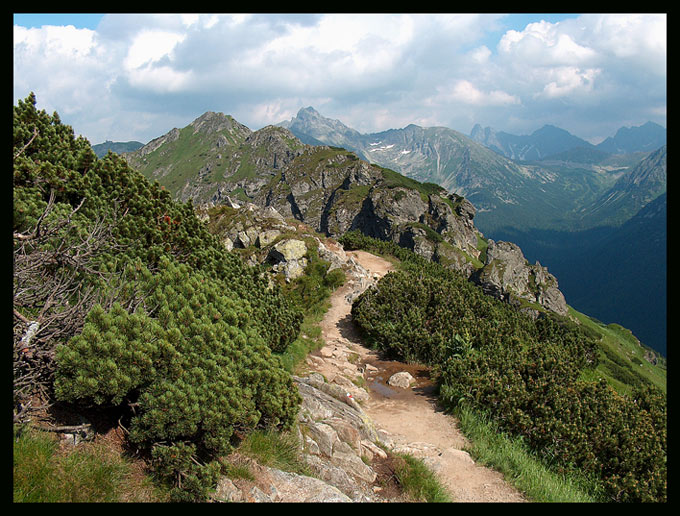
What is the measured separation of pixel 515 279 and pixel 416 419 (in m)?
78.9

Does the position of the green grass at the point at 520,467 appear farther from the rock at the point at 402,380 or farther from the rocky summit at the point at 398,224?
the rocky summit at the point at 398,224

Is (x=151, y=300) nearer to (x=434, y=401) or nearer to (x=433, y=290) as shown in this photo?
(x=434, y=401)

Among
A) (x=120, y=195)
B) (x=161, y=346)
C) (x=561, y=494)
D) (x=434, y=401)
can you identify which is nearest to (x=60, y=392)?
(x=161, y=346)

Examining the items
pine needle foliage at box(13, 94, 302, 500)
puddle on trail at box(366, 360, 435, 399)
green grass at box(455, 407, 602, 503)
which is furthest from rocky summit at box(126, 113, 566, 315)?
pine needle foliage at box(13, 94, 302, 500)

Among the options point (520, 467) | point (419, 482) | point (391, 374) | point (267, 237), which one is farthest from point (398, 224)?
point (419, 482)

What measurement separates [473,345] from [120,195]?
13740 millimetres

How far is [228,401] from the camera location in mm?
5457

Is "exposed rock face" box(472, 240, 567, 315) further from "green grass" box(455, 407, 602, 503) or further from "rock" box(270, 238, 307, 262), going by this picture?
"green grass" box(455, 407, 602, 503)

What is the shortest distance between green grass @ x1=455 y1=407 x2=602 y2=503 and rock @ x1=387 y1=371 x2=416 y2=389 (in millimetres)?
2754

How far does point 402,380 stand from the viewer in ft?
42.6

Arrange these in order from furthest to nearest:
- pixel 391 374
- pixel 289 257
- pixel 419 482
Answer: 1. pixel 289 257
2. pixel 391 374
3. pixel 419 482

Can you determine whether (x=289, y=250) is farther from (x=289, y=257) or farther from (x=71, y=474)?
(x=71, y=474)

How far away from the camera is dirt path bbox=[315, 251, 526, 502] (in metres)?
7.50

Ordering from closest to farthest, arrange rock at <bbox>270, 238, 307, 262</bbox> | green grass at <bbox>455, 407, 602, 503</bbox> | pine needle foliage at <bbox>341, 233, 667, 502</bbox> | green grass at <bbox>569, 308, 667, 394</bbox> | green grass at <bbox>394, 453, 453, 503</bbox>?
green grass at <bbox>394, 453, 453, 503</bbox> → green grass at <bbox>455, 407, 602, 503</bbox> → pine needle foliage at <bbox>341, 233, 667, 502</bbox> → rock at <bbox>270, 238, 307, 262</bbox> → green grass at <bbox>569, 308, 667, 394</bbox>
